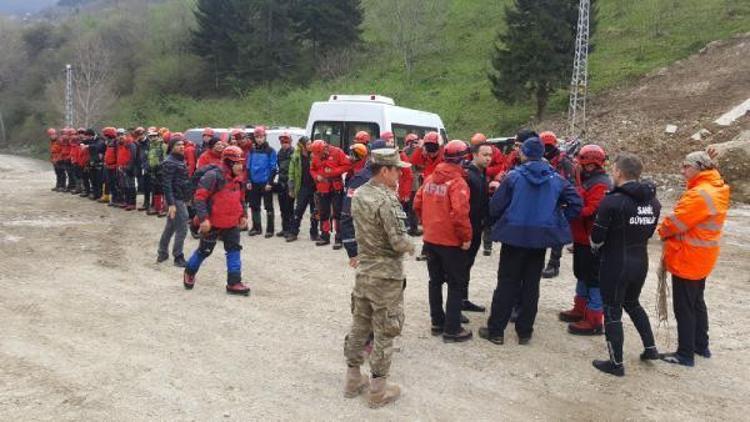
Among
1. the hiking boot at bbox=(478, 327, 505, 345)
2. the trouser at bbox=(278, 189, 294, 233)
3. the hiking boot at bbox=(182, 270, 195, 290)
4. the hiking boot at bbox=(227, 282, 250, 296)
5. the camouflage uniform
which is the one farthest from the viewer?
the trouser at bbox=(278, 189, 294, 233)

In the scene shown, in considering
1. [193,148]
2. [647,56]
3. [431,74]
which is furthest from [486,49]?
[193,148]

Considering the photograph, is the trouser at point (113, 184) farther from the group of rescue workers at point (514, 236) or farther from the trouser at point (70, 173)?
the group of rescue workers at point (514, 236)

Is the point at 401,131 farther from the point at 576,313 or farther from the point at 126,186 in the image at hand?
the point at 576,313

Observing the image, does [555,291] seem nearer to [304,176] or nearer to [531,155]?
[531,155]

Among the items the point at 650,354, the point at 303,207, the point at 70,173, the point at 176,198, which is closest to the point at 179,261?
the point at 176,198

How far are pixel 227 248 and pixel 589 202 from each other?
3906 millimetres

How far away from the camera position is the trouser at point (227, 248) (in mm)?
6789

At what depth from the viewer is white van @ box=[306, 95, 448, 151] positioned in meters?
12.1

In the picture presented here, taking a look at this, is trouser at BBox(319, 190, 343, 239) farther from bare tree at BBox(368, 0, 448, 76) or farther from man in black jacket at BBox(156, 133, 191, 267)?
bare tree at BBox(368, 0, 448, 76)

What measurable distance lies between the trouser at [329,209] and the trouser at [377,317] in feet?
17.5

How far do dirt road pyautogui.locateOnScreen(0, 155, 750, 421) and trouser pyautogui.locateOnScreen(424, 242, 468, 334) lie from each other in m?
0.22

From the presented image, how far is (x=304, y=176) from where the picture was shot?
997cm

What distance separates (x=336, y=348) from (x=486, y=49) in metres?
35.4

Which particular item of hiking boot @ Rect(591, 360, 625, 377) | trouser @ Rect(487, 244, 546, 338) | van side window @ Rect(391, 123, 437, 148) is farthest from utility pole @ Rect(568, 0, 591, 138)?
hiking boot @ Rect(591, 360, 625, 377)
